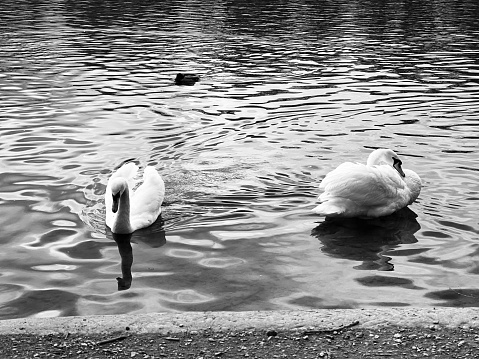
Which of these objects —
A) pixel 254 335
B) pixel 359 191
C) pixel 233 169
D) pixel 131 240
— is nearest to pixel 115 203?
pixel 131 240

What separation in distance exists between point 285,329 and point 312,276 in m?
2.18

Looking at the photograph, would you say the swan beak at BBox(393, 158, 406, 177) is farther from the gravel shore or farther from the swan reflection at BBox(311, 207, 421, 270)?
the gravel shore

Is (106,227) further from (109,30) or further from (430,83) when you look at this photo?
(109,30)

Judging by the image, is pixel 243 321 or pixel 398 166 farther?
pixel 398 166

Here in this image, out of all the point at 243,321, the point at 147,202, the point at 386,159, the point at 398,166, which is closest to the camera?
the point at 243,321

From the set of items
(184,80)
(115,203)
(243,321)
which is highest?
(243,321)

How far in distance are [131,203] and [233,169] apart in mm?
2041

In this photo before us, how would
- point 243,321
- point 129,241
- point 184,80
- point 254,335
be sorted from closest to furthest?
point 254,335 → point 243,321 → point 129,241 → point 184,80

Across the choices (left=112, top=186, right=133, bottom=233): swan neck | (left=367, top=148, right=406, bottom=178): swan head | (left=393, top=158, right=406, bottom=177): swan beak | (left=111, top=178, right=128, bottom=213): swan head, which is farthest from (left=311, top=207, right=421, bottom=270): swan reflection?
(left=111, top=178, right=128, bottom=213): swan head

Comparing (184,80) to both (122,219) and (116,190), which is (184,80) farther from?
(122,219)

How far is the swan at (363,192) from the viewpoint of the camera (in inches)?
381

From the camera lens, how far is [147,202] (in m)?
9.86

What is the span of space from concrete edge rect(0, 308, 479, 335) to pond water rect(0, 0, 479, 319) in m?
1.03

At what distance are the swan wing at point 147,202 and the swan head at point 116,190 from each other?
0.38 metres
